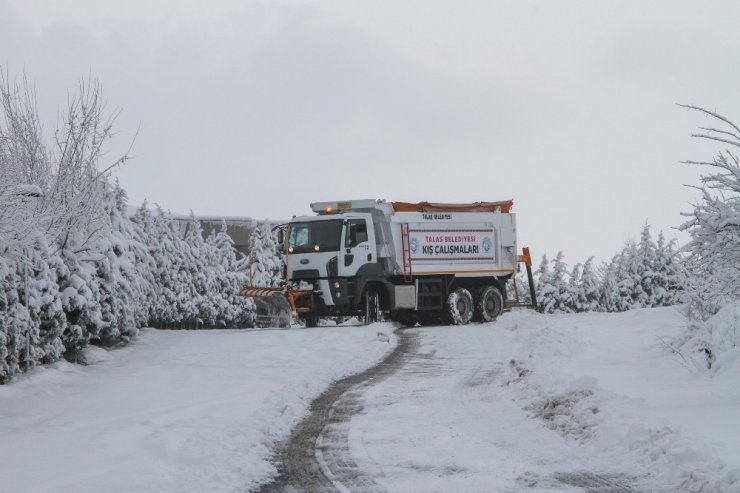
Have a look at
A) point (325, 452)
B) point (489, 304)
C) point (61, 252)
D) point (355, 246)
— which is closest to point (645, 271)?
point (489, 304)

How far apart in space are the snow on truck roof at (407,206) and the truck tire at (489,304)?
268cm

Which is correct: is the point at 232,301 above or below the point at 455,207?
below

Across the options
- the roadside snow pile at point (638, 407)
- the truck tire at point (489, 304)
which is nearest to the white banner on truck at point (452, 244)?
the truck tire at point (489, 304)

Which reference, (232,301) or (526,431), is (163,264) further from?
(526,431)

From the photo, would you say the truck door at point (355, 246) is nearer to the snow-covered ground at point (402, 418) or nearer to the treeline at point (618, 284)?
the snow-covered ground at point (402, 418)

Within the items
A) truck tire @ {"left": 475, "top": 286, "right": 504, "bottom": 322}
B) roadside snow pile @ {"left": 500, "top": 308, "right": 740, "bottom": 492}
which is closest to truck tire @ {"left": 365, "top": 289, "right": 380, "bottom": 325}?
truck tire @ {"left": 475, "top": 286, "right": 504, "bottom": 322}

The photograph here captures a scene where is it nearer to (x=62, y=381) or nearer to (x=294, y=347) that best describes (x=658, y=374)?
(x=294, y=347)

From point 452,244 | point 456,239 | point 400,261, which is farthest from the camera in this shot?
point 456,239

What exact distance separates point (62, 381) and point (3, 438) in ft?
16.9

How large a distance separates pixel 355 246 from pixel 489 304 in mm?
6287

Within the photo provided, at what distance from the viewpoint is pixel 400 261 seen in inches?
1004

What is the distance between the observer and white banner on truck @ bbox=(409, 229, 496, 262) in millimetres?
26109

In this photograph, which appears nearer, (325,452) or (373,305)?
(325,452)

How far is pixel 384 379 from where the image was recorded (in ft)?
48.4
